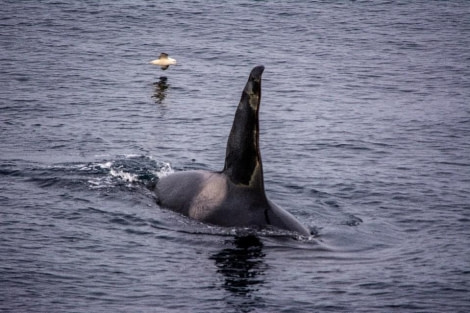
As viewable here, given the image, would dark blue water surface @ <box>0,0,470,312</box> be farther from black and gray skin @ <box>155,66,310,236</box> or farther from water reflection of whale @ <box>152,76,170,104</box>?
black and gray skin @ <box>155,66,310,236</box>

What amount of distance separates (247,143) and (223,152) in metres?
8.72

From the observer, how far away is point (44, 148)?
25.8 m

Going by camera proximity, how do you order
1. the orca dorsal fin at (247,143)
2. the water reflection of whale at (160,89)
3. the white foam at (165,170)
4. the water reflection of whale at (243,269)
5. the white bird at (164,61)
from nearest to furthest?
the water reflection of whale at (243,269) < the orca dorsal fin at (247,143) < the white foam at (165,170) < the water reflection of whale at (160,89) < the white bird at (164,61)

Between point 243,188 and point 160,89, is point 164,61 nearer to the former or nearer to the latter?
point 160,89

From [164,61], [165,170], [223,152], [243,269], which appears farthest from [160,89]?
[243,269]

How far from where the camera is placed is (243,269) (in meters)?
A: 17.0

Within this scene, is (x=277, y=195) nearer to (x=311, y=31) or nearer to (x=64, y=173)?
(x=64, y=173)

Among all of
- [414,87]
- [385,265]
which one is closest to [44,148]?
[385,265]

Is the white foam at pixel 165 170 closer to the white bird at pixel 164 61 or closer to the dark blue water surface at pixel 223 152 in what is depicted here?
the dark blue water surface at pixel 223 152

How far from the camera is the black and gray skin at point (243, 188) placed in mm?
18000

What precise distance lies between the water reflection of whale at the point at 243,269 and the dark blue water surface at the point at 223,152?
0.04 m

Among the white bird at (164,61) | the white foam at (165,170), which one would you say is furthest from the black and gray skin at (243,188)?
the white bird at (164,61)

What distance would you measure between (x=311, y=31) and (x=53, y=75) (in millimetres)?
15791

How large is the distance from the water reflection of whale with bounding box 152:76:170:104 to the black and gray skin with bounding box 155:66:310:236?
14.9m
